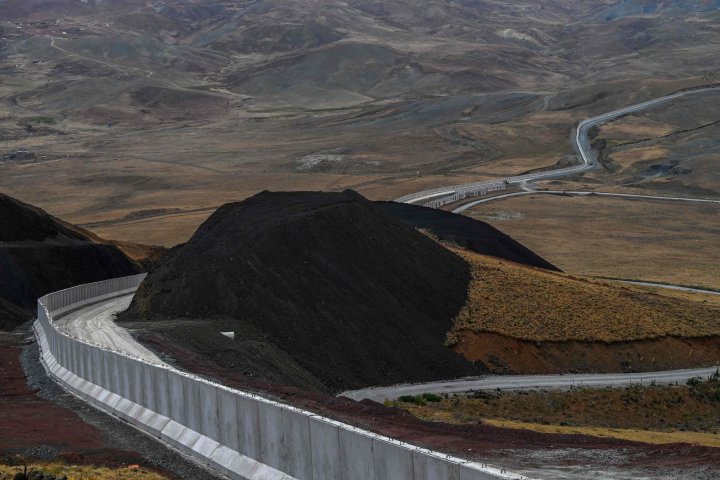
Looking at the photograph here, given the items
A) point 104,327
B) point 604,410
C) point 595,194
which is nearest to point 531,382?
point 604,410

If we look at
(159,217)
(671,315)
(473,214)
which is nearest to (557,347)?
(671,315)

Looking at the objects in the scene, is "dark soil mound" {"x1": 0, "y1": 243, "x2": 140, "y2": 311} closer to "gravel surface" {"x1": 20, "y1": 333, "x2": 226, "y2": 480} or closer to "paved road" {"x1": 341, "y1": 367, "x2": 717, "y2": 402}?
"paved road" {"x1": 341, "y1": 367, "x2": 717, "y2": 402}

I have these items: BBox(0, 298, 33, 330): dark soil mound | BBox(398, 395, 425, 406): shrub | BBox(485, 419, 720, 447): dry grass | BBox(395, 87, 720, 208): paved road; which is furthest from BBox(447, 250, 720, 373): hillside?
BBox(395, 87, 720, 208): paved road

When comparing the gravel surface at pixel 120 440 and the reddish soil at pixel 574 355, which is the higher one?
the gravel surface at pixel 120 440

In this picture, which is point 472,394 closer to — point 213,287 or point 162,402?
point 213,287

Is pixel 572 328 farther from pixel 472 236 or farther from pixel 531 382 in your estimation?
pixel 472 236

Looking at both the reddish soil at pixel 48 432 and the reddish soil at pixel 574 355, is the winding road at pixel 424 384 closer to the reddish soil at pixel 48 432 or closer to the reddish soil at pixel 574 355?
the reddish soil at pixel 574 355

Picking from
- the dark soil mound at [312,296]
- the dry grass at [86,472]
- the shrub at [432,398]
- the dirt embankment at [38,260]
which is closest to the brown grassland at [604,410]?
the shrub at [432,398]
